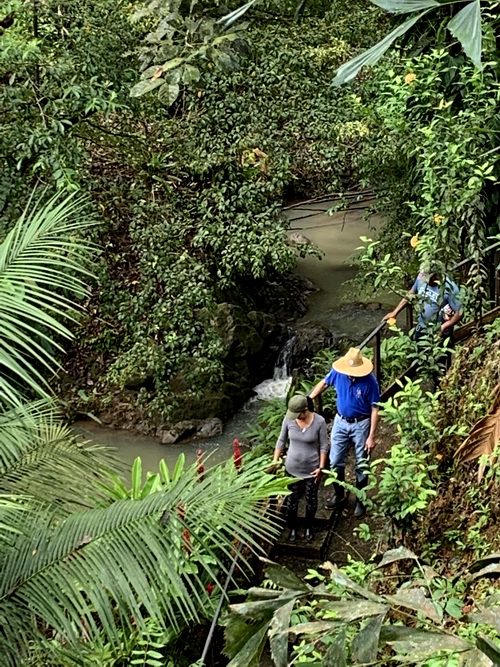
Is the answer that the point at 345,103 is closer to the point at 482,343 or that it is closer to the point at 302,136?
the point at 302,136

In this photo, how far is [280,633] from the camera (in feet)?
4.58

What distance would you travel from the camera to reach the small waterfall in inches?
460

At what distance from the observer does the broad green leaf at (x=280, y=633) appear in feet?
4.55

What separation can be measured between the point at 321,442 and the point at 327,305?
28.6ft

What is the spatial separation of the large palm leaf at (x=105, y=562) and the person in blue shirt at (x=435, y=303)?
2771 millimetres

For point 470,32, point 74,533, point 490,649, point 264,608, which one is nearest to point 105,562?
point 74,533

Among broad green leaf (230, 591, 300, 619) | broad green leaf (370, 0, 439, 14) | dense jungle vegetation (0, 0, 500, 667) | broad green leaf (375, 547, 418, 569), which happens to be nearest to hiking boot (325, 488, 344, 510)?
dense jungle vegetation (0, 0, 500, 667)

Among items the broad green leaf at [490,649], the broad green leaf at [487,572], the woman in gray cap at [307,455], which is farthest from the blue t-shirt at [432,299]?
the broad green leaf at [490,649]

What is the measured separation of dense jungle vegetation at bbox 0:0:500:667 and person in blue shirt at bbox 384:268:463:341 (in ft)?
0.42

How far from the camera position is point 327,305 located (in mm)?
13875

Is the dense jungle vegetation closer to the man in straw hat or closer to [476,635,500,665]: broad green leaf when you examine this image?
[476,635,500,665]: broad green leaf

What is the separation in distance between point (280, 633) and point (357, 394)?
403cm

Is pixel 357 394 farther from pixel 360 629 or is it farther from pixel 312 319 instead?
pixel 312 319

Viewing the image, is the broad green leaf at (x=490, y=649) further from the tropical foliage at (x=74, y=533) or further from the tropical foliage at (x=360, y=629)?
the tropical foliage at (x=74, y=533)
